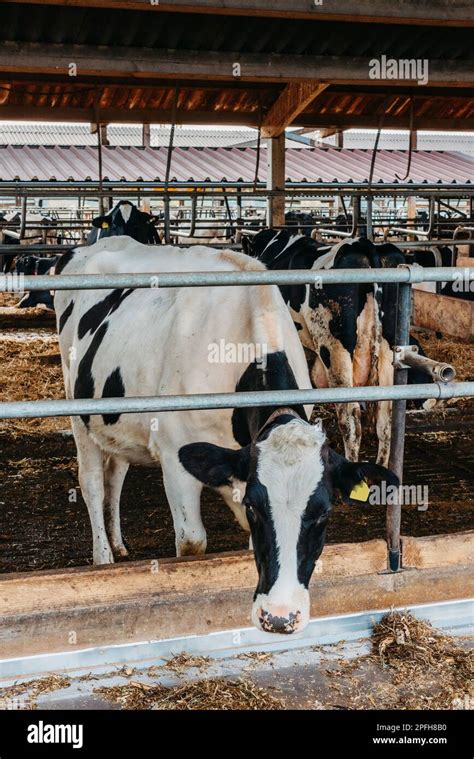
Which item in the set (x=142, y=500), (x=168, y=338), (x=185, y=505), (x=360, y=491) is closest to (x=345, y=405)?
(x=142, y=500)

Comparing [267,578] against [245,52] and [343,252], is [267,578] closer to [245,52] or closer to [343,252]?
[343,252]

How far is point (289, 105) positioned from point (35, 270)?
20.6 feet

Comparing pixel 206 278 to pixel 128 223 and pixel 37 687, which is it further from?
pixel 128 223

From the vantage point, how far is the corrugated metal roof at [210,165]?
1764 centimetres

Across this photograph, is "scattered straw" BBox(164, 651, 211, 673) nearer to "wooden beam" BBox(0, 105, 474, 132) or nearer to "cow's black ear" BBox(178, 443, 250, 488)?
"cow's black ear" BBox(178, 443, 250, 488)

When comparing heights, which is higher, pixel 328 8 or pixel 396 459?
pixel 328 8

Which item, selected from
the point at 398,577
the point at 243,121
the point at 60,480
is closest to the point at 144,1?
the point at 60,480

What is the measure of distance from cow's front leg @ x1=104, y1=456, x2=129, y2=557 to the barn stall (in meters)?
0.12

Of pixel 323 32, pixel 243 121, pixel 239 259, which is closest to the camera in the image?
pixel 239 259

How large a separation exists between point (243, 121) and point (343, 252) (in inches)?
208

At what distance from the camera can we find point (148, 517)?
4.44m

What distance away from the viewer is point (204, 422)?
3.05 metres

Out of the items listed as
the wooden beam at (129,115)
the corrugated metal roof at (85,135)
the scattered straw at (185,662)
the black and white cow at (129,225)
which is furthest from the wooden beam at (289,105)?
the corrugated metal roof at (85,135)

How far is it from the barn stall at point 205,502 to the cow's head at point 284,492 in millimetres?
177
